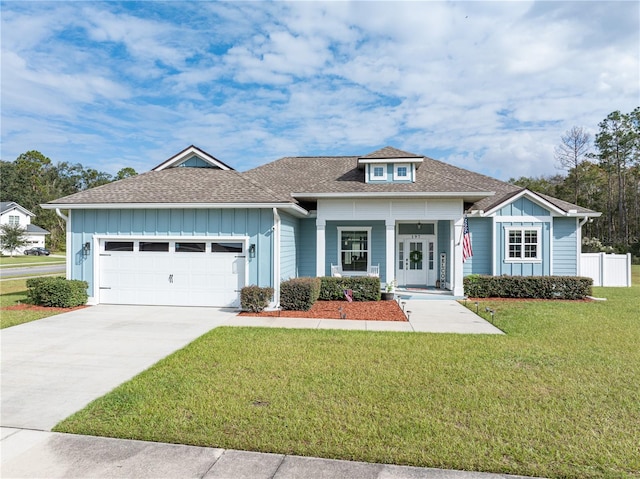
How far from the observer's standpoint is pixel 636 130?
40.6 meters

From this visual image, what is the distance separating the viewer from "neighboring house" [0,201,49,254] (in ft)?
158

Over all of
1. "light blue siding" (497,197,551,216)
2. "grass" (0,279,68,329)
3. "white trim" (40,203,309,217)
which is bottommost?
"grass" (0,279,68,329)

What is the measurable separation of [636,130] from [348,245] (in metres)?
43.3

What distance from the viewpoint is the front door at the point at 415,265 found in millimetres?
16500

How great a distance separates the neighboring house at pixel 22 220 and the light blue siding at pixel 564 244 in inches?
2149

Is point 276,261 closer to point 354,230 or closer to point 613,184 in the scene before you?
point 354,230

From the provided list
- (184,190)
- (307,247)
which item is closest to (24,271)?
(184,190)

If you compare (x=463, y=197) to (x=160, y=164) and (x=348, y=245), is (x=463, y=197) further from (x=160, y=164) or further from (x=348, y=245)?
(x=160, y=164)

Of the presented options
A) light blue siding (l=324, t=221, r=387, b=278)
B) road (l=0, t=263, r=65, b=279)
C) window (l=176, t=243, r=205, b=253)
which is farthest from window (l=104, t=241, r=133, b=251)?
road (l=0, t=263, r=65, b=279)

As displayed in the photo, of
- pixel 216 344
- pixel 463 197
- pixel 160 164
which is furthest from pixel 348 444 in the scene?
pixel 160 164

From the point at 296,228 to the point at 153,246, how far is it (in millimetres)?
5228

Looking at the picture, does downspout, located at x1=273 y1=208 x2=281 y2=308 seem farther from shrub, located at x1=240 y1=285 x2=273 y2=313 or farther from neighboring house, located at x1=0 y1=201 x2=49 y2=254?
neighboring house, located at x1=0 y1=201 x2=49 y2=254

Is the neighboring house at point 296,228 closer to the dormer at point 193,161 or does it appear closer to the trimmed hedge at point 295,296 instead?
the dormer at point 193,161

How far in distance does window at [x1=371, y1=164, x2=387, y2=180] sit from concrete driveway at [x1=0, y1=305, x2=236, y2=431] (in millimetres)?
7710
